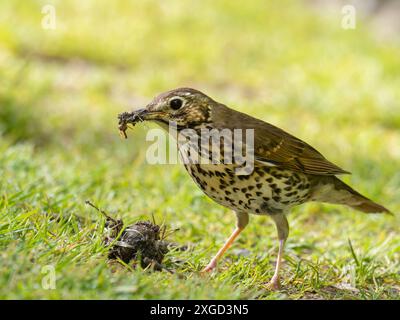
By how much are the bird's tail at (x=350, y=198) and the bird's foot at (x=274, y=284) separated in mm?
1016

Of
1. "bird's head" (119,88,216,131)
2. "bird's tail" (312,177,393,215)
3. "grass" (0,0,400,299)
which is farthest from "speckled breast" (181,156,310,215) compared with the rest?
"bird's tail" (312,177,393,215)

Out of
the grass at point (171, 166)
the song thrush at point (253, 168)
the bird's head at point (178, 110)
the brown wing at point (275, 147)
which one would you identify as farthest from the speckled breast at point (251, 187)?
the grass at point (171, 166)

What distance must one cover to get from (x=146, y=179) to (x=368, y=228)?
2.02 meters

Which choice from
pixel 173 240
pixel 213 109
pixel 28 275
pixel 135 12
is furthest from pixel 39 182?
pixel 135 12

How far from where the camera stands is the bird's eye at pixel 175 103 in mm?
4418

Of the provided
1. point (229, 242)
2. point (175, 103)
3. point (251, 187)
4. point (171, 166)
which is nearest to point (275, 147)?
point (251, 187)

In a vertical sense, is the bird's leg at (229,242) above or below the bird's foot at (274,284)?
above

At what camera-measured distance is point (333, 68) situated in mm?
12266

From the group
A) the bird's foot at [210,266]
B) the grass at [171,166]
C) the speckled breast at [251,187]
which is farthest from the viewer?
the bird's foot at [210,266]

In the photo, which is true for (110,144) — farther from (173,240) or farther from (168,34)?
(168,34)

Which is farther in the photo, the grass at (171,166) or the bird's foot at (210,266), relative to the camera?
the bird's foot at (210,266)

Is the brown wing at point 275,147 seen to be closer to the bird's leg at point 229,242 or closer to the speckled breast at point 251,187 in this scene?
the speckled breast at point 251,187

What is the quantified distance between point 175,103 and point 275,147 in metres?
0.80
